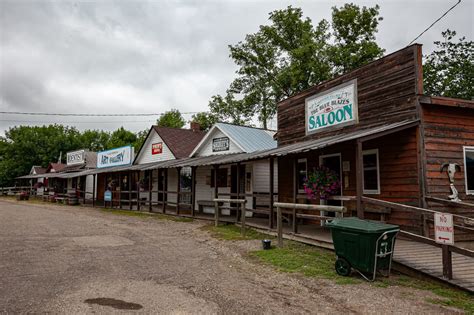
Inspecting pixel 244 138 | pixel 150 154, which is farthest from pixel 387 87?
pixel 150 154

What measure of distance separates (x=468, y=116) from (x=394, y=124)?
7.21 feet

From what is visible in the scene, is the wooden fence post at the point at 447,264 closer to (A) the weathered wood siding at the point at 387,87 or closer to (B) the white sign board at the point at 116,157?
(A) the weathered wood siding at the point at 387,87

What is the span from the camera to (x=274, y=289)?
584 centimetres

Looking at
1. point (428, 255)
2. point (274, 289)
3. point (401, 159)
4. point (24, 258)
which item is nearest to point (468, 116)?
point (401, 159)

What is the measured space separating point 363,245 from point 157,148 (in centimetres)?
1911

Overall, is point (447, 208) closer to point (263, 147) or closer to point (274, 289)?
point (274, 289)

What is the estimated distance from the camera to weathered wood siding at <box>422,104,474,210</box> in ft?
28.3

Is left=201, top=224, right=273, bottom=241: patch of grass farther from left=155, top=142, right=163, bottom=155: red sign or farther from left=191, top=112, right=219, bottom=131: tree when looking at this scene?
left=191, top=112, right=219, bottom=131: tree

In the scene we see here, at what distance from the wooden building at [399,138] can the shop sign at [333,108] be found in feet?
0.10

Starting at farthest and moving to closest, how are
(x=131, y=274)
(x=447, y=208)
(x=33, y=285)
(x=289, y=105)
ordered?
(x=289, y=105) < (x=447, y=208) < (x=131, y=274) < (x=33, y=285)

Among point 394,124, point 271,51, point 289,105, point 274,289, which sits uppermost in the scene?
point 271,51

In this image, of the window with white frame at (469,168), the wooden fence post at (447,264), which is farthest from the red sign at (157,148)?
the wooden fence post at (447,264)

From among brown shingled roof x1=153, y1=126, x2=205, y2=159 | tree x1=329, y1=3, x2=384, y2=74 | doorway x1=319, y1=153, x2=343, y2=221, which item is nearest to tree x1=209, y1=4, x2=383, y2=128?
tree x1=329, y1=3, x2=384, y2=74

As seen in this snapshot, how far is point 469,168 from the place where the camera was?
912cm
